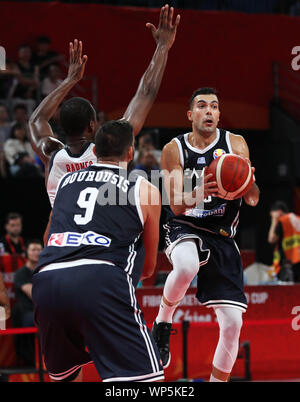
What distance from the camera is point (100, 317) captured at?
12.8 feet

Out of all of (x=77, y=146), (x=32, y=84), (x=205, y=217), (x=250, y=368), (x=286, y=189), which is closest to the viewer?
(x=77, y=146)

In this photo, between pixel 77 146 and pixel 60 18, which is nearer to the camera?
pixel 77 146

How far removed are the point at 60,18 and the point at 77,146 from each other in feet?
33.0

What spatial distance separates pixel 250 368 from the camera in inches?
343

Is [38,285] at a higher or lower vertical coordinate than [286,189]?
lower

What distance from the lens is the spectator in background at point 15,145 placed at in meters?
11.6

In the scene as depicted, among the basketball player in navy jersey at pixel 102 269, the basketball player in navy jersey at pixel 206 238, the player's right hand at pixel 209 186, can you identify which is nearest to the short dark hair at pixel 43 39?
the basketball player in navy jersey at pixel 206 238

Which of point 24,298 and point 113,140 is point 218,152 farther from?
point 24,298

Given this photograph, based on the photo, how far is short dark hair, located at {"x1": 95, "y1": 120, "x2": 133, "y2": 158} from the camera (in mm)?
4238

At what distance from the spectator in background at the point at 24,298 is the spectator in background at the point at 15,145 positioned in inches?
114

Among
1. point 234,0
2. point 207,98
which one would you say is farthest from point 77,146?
point 234,0

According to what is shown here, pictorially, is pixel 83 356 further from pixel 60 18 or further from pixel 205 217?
pixel 60 18

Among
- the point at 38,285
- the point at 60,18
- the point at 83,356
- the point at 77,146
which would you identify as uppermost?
the point at 60,18

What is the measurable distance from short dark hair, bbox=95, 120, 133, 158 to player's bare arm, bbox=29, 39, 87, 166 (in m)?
1.30
